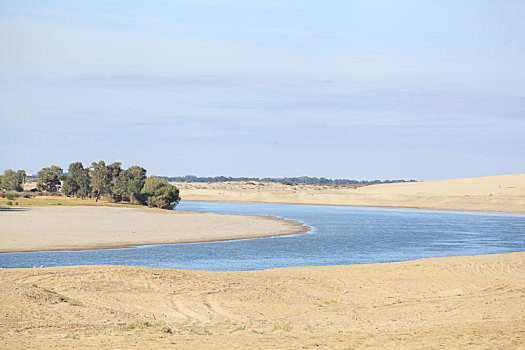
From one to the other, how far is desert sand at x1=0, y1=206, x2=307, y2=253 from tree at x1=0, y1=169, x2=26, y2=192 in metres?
37.4

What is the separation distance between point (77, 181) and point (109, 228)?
4139 cm

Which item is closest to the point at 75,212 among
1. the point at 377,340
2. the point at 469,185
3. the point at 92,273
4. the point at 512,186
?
the point at 92,273

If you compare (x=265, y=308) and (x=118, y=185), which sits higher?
(x=118, y=185)

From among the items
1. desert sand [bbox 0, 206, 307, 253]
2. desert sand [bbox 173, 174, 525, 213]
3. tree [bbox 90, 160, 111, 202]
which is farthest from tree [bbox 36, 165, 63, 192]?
desert sand [bbox 173, 174, 525, 213]

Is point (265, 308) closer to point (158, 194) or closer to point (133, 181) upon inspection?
point (158, 194)

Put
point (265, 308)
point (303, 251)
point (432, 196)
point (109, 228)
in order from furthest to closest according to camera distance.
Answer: point (432, 196) → point (109, 228) → point (303, 251) → point (265, 308)

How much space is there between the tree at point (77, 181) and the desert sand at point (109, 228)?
2284cm

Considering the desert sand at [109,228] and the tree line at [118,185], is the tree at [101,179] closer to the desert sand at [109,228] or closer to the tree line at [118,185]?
the tree line at [118,185]

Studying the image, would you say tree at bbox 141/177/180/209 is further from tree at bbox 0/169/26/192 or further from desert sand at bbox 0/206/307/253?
tree at bbox 0/169/26/192

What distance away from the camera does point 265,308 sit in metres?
18.2

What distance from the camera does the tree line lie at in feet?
248

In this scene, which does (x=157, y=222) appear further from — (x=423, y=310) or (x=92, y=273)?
(x=423, y=310)

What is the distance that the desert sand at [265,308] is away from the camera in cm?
1280

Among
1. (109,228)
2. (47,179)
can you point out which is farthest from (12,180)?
(109,228)
